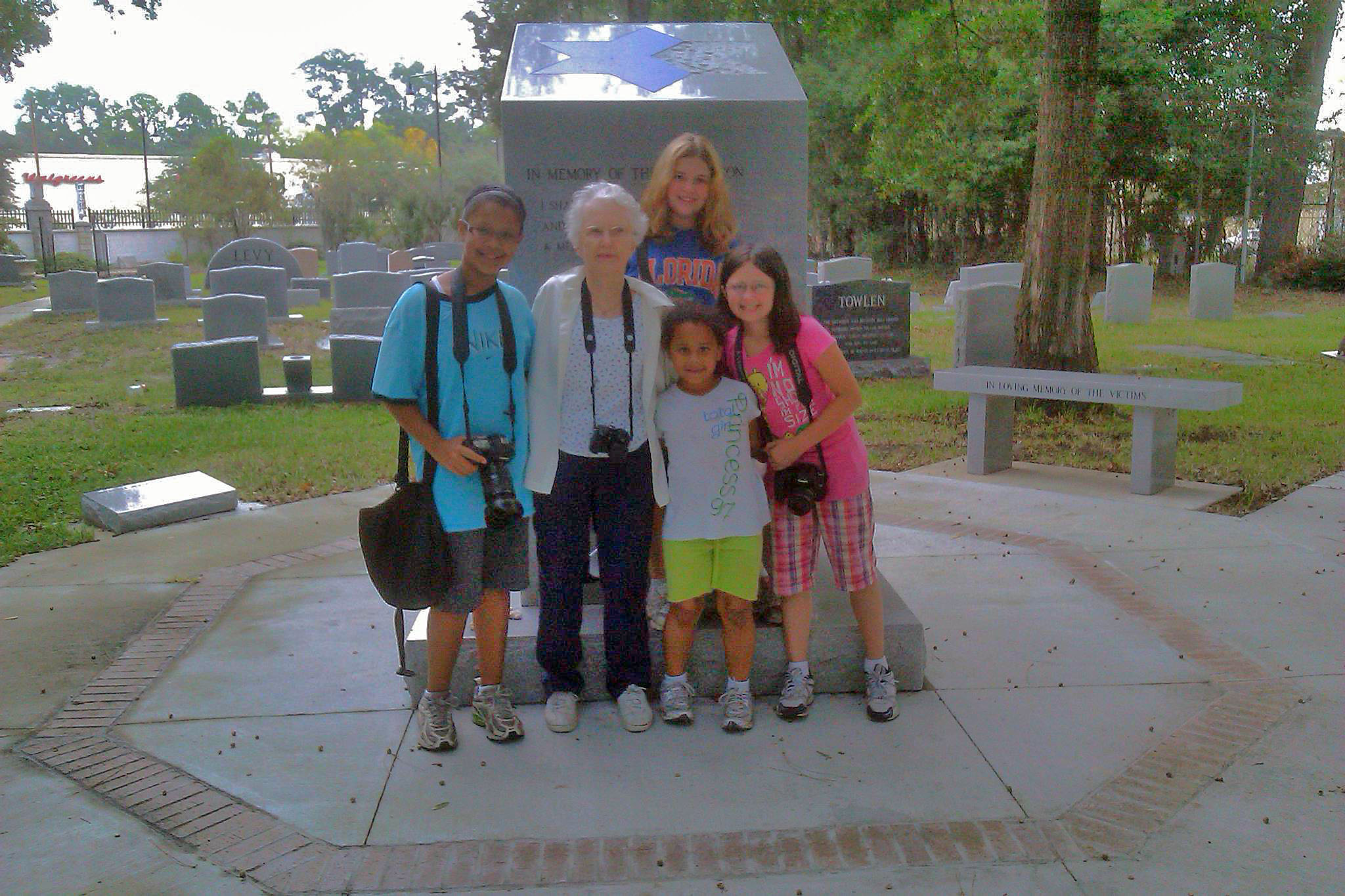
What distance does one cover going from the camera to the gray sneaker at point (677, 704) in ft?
12.5

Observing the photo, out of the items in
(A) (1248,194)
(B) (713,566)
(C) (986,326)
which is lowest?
(B) (713,566)

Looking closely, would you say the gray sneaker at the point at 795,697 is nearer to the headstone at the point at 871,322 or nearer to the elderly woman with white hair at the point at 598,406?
the elderly woman with white hair at the point at 598,406

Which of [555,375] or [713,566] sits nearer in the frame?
[555,375]

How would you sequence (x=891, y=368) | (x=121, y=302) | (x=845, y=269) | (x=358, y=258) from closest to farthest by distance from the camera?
1. (x=891, y=368)
2. (x=121, y=302)
3. (x=845, y=269)
4. (x=358, y=258)

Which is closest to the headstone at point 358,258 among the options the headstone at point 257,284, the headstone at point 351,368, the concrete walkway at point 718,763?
the headstone at point 257,284

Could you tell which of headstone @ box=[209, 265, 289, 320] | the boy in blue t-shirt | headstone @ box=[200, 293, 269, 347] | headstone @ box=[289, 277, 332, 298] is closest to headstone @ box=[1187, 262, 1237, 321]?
headstone @ box=[200, 293, 269, 347]

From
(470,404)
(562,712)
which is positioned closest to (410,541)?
(470,404)

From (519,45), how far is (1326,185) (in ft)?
106

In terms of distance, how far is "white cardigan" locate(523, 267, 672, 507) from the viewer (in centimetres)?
357

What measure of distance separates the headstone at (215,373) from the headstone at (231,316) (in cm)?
445

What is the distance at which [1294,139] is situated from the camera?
2606 cm

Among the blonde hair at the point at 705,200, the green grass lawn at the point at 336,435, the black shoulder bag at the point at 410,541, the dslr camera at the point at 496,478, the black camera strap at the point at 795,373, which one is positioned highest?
the blonde hair at the point at 705,200

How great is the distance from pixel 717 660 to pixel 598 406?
1.03 m

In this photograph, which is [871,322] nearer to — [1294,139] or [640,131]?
[640,131]
